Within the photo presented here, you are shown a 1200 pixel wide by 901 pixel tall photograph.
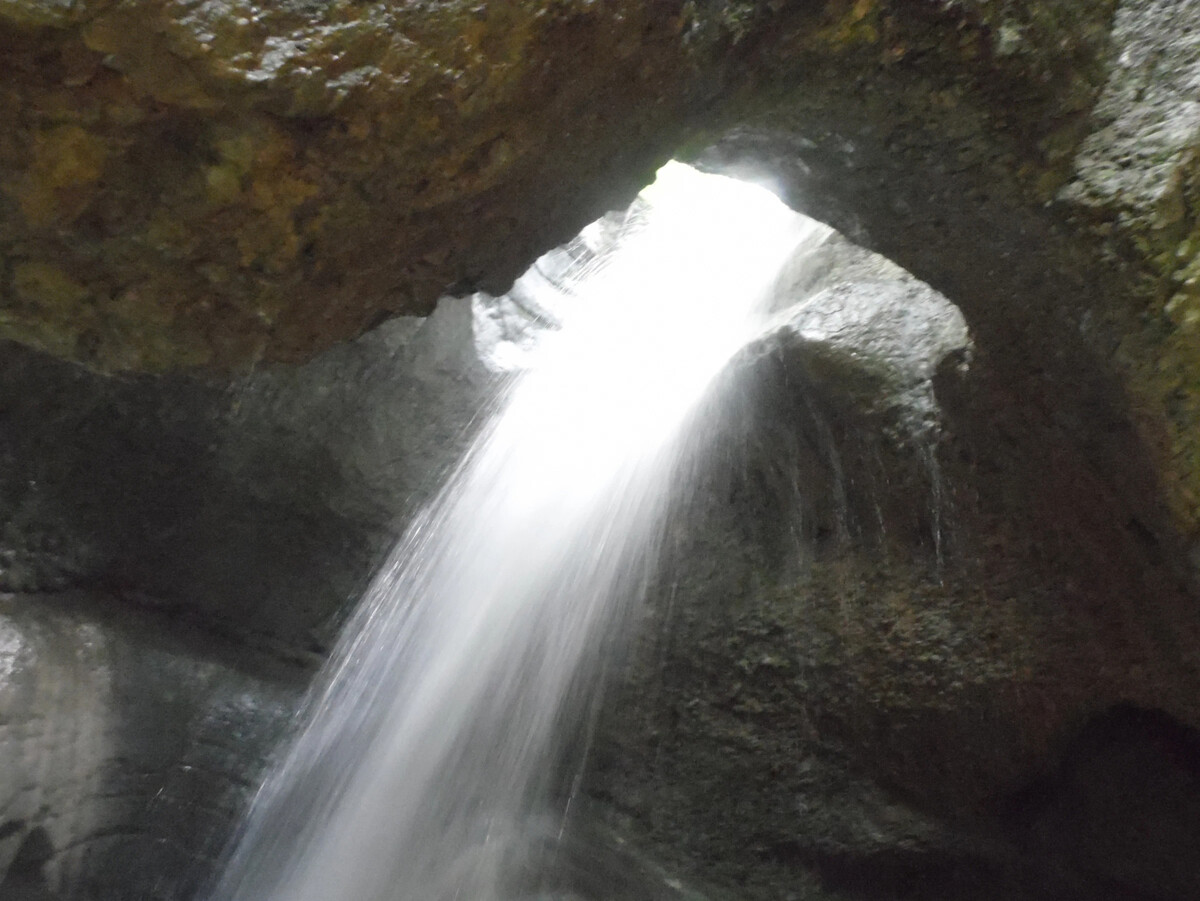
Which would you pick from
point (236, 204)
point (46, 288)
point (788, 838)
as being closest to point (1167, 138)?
point (236, 204)

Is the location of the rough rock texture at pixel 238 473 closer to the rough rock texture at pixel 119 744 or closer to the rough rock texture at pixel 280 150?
the rough rock texture at pixel 119 744

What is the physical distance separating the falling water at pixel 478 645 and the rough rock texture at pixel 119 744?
168 millimetres

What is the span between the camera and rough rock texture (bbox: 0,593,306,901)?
271 centimetres

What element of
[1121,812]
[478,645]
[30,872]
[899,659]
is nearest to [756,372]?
[899,659]

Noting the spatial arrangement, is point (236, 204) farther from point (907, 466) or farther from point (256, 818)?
point (256, 818)

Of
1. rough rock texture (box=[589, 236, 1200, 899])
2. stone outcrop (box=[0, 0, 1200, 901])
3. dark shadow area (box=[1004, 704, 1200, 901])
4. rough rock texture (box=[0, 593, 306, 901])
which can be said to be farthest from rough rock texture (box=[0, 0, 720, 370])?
dark shadow area (box=[1004, 704, 1200, 901])

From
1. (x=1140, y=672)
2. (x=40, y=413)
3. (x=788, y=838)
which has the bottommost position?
(x=788, y=838)

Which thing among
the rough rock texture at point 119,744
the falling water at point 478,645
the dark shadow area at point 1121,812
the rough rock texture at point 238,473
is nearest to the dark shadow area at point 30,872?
the rough rock texture at point 119,744

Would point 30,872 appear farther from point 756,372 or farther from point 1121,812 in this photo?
point 1121,812

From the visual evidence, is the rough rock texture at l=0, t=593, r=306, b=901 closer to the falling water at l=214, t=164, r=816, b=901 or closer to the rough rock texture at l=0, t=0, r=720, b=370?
the falling water at l=214, t=164, r=816, b=901

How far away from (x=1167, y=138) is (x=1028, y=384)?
72 centimetres

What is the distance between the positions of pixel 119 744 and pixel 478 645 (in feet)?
4.18

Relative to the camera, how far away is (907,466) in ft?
9.23

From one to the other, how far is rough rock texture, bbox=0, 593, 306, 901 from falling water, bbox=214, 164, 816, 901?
0.55 feet
